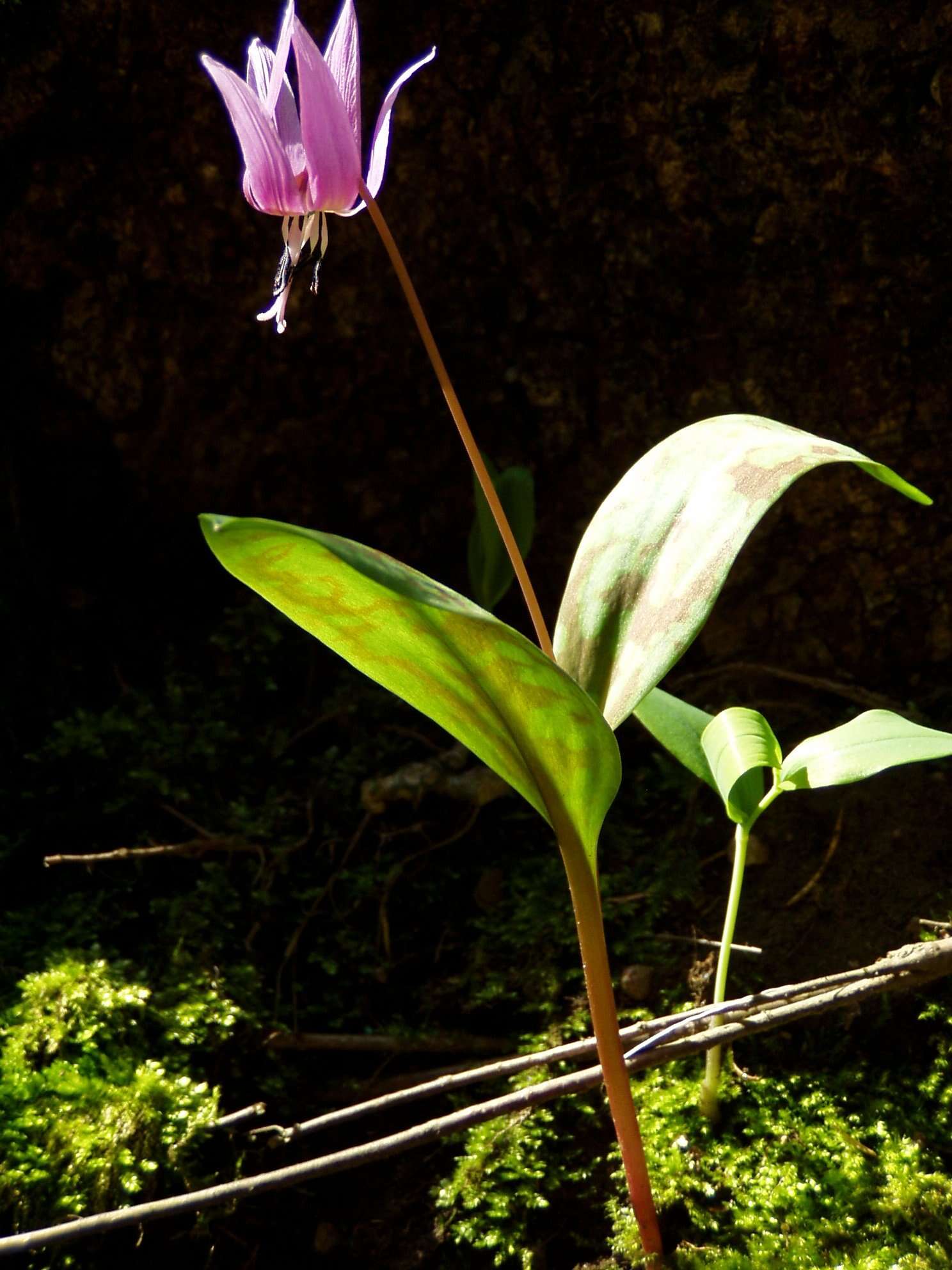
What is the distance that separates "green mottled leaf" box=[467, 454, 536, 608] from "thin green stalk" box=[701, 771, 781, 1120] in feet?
2.21

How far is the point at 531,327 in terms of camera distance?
167 centimetres

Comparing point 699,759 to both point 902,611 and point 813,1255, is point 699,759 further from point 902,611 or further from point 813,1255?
point 902,611

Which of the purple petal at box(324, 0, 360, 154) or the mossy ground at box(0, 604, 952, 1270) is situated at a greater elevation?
the purple petal at box(324, 0, 360, 154)

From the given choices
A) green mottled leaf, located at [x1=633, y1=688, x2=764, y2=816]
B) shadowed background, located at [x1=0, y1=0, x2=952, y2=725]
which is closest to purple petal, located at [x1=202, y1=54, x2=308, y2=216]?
green mottled leaf, located at [x1=633, y1=688, x2=764, y2=816]

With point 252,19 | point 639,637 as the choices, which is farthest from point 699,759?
point 252,19

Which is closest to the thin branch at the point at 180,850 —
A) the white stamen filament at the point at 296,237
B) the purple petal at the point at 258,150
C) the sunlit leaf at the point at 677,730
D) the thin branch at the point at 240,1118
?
the thin branch at the point at 240,1118

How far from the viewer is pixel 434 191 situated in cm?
164

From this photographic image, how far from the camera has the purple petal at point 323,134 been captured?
2.66 ft

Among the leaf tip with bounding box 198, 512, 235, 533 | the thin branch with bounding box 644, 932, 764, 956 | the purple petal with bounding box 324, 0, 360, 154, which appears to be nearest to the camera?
the leaf tip with bounding box 198, 512, 235, 533

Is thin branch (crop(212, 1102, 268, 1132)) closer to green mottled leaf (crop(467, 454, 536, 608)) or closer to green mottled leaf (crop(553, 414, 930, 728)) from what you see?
green mottled leaf (crop(553, 414, 930, 728))

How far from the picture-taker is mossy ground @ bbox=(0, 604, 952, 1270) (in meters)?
1.02

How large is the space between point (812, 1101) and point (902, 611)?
0.80 meters

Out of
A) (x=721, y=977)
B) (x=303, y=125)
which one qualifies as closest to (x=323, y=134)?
(x=303, y=125)

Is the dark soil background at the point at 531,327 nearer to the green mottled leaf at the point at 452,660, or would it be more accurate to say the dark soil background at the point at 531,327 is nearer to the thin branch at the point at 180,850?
the thin branch at the point at 180,850
